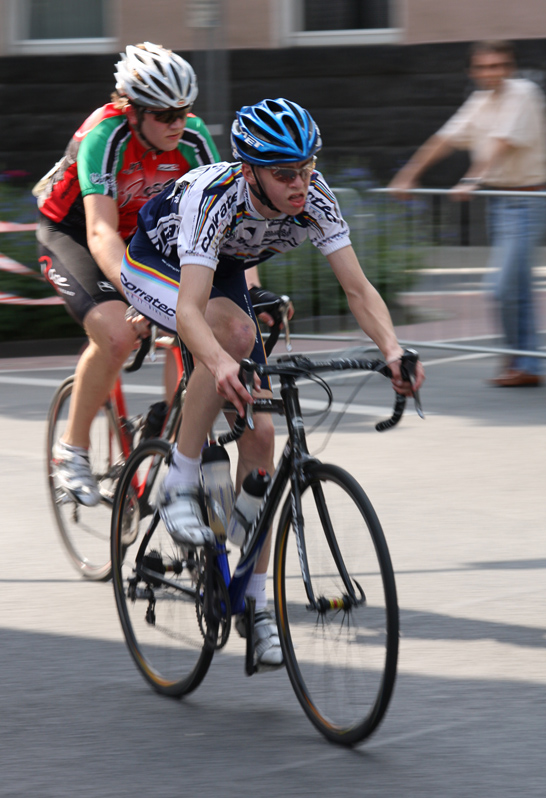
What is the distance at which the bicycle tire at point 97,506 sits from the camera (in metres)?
5.73

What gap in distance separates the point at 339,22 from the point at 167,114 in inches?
528

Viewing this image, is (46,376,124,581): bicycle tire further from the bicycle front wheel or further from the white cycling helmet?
the bicycle front wheel

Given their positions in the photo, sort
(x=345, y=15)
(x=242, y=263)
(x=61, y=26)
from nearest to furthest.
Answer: (x=242, y=263) < (x=345, y=15) < (x=61, y=26)

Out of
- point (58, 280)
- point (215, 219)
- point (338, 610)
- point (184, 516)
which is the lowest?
point (338, 610)

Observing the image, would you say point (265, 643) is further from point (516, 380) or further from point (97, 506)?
point (516, 380)

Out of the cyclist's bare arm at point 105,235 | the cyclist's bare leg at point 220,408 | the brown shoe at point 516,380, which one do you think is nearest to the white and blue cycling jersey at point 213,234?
the cyclist's bare leg at point 220,408

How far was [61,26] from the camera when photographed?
18.4 metres

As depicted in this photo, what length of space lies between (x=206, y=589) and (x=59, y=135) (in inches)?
586

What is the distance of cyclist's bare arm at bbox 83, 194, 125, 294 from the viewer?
5.15 metres

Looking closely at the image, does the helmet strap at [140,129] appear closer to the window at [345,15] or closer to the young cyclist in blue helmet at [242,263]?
the young cyclist in blue helmet at [242,263]

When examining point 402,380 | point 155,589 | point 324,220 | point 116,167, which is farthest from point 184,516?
point 116,167

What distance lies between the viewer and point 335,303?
39.8ft

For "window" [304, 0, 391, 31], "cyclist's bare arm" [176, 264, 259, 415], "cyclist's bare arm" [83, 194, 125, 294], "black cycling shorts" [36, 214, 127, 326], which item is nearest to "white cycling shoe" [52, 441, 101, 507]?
"black cycling shorts" [36, 214, 127, 326]

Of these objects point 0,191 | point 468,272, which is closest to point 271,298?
point 468,272
